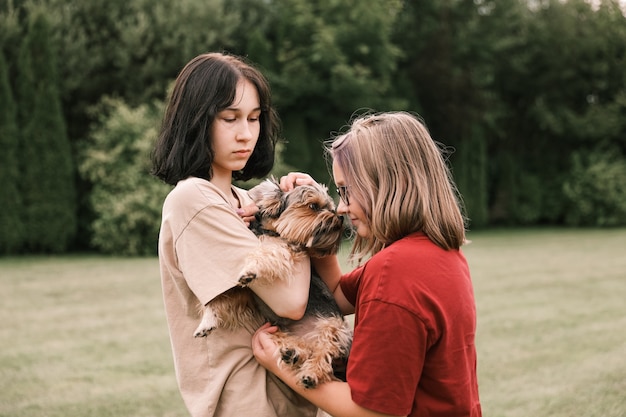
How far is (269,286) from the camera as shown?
2316 millimetres

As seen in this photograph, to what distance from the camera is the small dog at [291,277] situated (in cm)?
235

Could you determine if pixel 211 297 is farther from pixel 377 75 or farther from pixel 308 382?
pixel 377 75

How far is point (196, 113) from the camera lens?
2520mm

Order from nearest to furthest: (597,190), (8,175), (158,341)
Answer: (158,341) → (8,175) → (597,190)

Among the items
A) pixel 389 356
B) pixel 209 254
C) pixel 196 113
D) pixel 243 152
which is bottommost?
pixel 389 356

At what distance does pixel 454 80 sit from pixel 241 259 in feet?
78.5

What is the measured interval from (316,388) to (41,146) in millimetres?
16582

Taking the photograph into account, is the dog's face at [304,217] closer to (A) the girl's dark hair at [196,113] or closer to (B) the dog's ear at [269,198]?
(B) the dog's ear at [269,198]

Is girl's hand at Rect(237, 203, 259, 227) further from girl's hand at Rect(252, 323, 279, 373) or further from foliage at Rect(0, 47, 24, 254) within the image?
foliage at Rect(0, 47, 24, 254)

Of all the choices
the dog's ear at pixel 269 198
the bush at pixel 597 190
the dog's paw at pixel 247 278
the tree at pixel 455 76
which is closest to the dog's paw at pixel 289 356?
the dog's paw at pixel 247 278

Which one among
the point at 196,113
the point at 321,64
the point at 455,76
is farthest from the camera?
the point at 455,76

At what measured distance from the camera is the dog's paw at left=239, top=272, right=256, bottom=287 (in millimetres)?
2277

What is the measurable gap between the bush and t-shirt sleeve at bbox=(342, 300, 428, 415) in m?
25.7

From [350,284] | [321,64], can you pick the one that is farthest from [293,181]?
[321,64]
